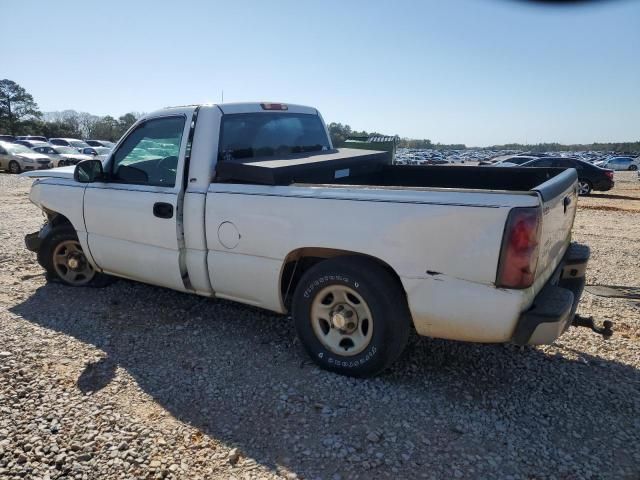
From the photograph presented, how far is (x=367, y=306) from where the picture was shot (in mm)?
3070

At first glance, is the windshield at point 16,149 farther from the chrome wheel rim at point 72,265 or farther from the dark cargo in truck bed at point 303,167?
the dark cargo in truck bed at point 303,167

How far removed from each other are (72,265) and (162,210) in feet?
6.22

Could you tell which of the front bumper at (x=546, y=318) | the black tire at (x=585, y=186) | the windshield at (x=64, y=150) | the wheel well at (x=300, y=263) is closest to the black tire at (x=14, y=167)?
the windshield at (x=64, y=150)

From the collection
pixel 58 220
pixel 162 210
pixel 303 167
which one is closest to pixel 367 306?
pixel 303 167

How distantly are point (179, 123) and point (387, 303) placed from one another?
2408 millimetres

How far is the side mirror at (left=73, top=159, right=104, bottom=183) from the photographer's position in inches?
173

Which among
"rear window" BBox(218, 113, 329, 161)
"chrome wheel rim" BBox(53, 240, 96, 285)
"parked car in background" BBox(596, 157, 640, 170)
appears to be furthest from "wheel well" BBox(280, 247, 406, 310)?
"parked car in background" BBox(596, 157, 640, 170)

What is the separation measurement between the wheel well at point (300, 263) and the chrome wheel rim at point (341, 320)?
0.24 m

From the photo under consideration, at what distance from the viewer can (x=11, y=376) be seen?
3.27 metres

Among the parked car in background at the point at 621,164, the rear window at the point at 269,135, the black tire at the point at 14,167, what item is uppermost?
the rear window at the point at 269,135

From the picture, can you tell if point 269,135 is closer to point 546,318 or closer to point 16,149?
point 546,318

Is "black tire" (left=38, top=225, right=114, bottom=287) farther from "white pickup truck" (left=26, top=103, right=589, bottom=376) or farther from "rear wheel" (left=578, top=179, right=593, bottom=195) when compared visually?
"rear wheel" (left=578, top=179, right=593, bottom=195)

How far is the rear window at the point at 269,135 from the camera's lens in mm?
3990

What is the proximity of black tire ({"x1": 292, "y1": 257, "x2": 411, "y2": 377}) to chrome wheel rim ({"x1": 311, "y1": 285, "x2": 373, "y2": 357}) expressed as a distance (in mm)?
26
